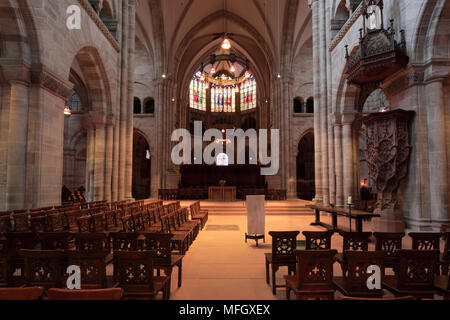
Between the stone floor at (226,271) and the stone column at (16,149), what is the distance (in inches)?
190

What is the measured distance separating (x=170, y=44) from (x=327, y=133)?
55.1ft

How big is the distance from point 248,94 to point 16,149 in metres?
37.9

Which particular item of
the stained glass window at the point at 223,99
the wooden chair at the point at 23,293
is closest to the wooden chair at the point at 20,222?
the wooden chair at the point at 23,293

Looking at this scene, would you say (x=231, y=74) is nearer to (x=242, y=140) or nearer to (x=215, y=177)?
(x=242, y=140)

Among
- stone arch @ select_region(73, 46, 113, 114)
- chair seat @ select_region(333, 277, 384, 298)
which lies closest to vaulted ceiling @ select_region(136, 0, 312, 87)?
Answer: stone arch @ select_region(73, 46, 113, 114)

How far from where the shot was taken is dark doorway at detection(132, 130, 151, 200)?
97.5 ft

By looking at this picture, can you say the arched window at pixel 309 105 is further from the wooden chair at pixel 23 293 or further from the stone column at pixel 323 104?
the wooden chair at pixel 23 293

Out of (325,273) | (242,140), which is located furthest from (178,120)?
(325,273)

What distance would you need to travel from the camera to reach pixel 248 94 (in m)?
43.4

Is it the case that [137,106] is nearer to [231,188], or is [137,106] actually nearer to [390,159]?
[231,188]

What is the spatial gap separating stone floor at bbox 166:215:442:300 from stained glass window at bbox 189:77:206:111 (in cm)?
3599

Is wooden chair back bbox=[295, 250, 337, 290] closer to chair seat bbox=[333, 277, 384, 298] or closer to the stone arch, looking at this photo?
chair seat bbox=[333, 277, 384, 298]

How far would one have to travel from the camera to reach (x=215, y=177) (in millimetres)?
27484

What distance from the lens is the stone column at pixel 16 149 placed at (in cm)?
773
